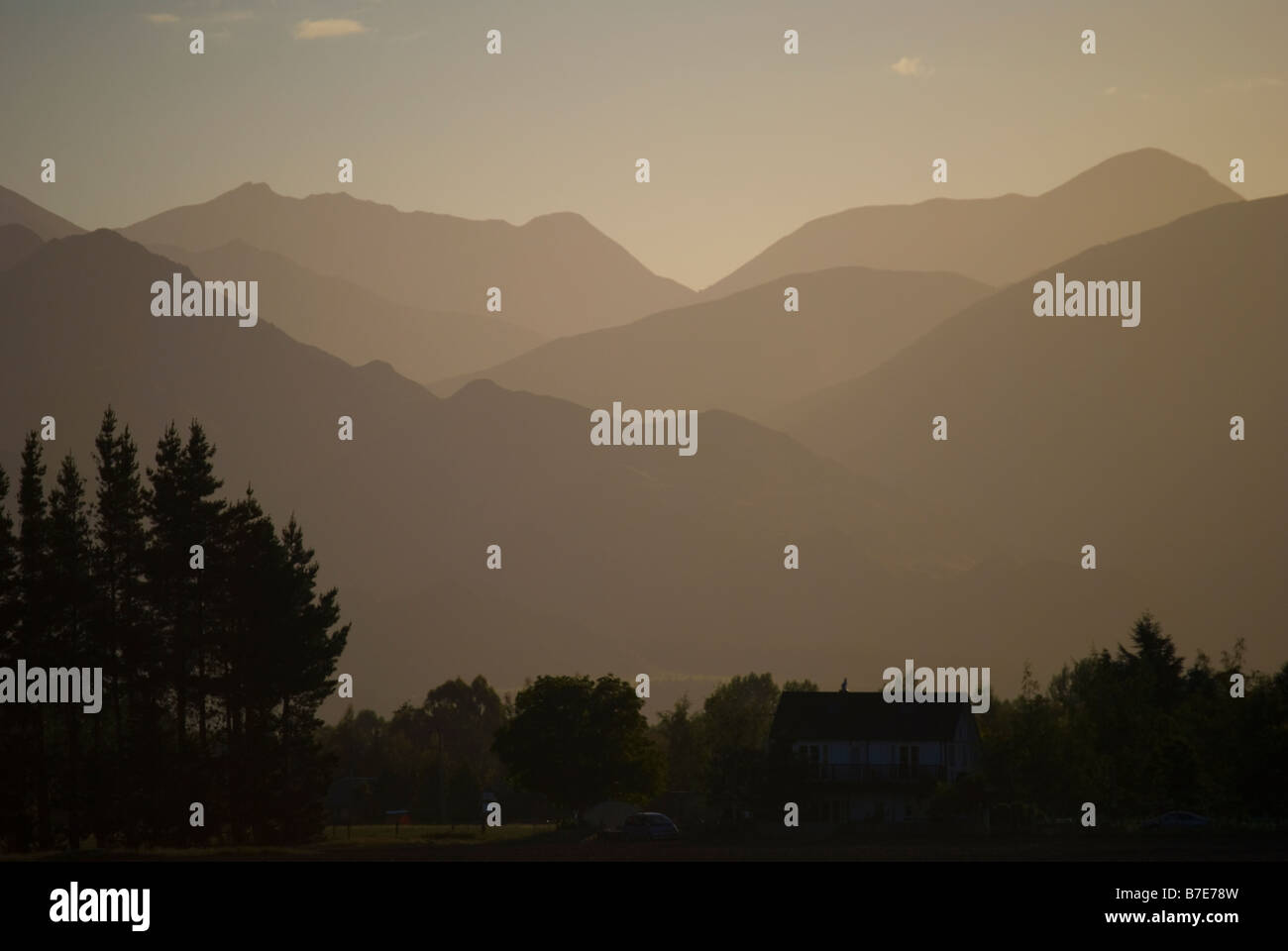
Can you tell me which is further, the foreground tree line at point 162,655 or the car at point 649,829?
the car at point 649,829

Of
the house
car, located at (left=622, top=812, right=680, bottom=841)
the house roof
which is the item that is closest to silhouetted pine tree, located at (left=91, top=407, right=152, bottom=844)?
car, located at (left=622, top=812, right=680, bottom=841)

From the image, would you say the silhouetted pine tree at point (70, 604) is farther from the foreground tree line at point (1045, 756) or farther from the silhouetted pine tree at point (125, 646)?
the foreground tree line at point (1045, 756)

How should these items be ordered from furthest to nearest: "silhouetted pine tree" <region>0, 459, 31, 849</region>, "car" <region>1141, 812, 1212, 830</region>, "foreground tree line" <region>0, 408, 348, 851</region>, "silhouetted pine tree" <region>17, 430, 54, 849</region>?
"car" <region>1141, 812, 1212, 830</region> → "foreground tree line" <region>0, 408, 348, 851</region> → "silhouetted pine tree" <region>17, 430, 54, 849</region> → "silhouetted pine tree" <region>0, 459, 31, 849</region>

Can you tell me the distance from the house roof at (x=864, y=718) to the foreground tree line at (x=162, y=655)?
120 ft

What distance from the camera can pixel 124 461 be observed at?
8819cm

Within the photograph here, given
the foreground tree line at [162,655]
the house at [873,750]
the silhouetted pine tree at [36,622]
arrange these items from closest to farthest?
the silhouetted pine tree at [36,622] → the foreground tree line at [162,655] → the house at [873,750]

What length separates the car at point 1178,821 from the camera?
85500 mm

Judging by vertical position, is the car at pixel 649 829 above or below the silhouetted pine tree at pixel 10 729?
below

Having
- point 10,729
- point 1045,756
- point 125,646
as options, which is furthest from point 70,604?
point 1045,756

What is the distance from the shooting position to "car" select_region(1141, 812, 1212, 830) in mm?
85500

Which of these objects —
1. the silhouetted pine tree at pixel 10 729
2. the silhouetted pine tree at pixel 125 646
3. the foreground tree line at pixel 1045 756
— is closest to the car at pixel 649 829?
the foreground tree line at pixel 1045 756

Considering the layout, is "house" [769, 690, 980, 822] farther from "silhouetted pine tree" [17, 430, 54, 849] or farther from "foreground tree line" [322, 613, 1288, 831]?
"silhouetted pine tree" [17, 430, 54, 849]
